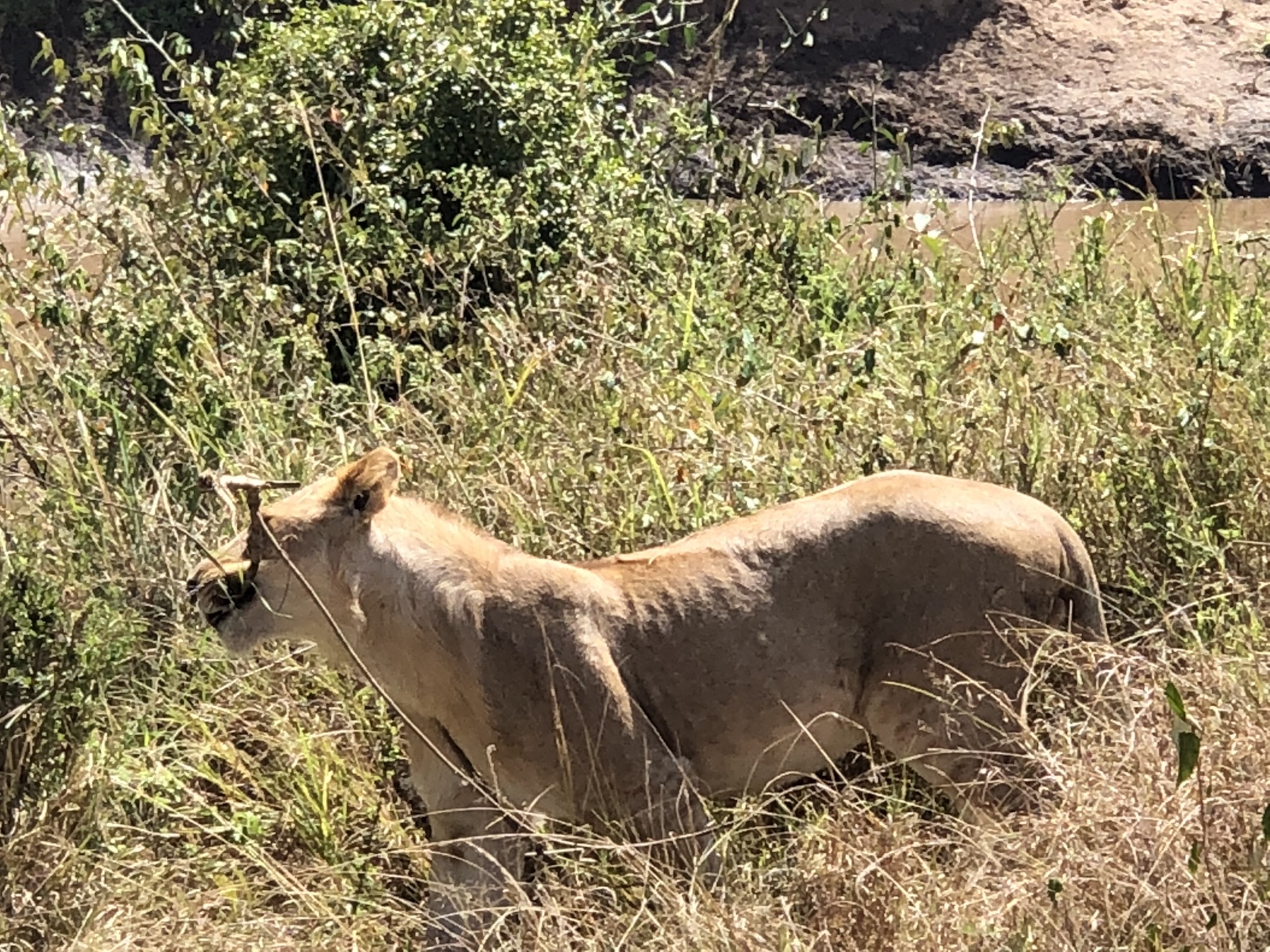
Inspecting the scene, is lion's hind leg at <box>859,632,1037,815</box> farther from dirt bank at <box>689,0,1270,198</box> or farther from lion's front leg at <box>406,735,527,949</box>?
dirt bank at <box>689,0,1270,198</box>

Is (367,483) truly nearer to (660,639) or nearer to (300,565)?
(300,565)

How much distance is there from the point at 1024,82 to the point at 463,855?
12.6 metres

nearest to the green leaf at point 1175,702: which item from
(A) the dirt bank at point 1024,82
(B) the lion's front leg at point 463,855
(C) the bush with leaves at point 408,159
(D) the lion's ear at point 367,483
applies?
(B) the lion's front leg at point 463,855

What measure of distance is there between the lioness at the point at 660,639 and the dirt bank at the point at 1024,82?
903 centimetres

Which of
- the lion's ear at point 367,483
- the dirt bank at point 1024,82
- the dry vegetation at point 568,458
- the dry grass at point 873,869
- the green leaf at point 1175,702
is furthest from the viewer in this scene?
the dirt bank at point 1024,82

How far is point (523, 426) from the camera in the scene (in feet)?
16.2

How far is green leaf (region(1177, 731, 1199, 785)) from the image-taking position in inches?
104

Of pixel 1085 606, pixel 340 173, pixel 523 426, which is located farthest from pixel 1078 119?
pixel 1085 606

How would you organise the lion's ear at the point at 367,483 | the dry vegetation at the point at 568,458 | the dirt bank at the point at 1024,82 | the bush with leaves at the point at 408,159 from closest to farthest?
the dry vegetation at the point at 568,458, the lion's ear at the point at 367,483, the bush with leaves at the point at 408,159, the dirt bank at the point at 1024,82

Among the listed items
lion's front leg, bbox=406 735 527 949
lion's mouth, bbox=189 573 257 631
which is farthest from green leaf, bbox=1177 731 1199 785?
lion's mouth, bbox=189 573 257 631

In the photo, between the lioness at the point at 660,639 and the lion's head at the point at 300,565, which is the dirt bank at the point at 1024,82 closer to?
the lioness at the point at 660,639

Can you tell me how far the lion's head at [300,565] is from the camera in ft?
11.1

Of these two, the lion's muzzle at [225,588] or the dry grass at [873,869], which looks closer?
the dry grass at [873,869]

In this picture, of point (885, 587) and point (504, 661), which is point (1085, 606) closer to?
point (885, 587)
